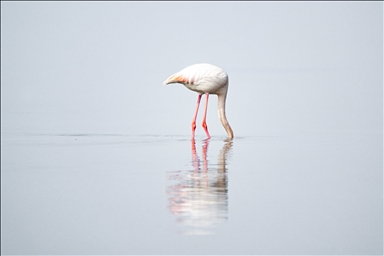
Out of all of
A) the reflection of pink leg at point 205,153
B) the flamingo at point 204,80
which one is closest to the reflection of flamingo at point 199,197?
the reflection of pink leg at point 205,153

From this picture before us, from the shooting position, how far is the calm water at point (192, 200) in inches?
266

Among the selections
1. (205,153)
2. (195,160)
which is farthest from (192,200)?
(205,153)

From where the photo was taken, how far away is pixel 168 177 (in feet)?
32.0

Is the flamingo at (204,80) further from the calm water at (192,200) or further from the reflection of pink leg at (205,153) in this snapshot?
the calm water at (192,200)

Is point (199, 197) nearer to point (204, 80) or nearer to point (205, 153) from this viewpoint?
point (205, 153)

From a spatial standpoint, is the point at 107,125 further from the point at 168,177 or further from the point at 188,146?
the point at 168,177

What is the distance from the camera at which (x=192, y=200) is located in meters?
8.12

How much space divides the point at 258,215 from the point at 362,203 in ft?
4.02

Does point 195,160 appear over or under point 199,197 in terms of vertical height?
over

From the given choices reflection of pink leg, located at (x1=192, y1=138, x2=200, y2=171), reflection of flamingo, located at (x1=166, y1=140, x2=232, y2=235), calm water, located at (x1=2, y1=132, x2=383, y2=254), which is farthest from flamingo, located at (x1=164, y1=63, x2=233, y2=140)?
reflection of flamingo, located at (x1=166, y1=140, x2=232, y2=235)

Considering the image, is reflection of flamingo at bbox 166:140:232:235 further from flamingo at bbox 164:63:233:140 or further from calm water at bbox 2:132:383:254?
flamingo at bbox 164:63:233:140

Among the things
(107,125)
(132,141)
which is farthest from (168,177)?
(107,125)

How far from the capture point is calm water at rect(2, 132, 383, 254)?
6766 mm

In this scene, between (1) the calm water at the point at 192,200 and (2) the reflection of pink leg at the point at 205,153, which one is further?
(2) the reflection of pink leg at the point at 205,153
